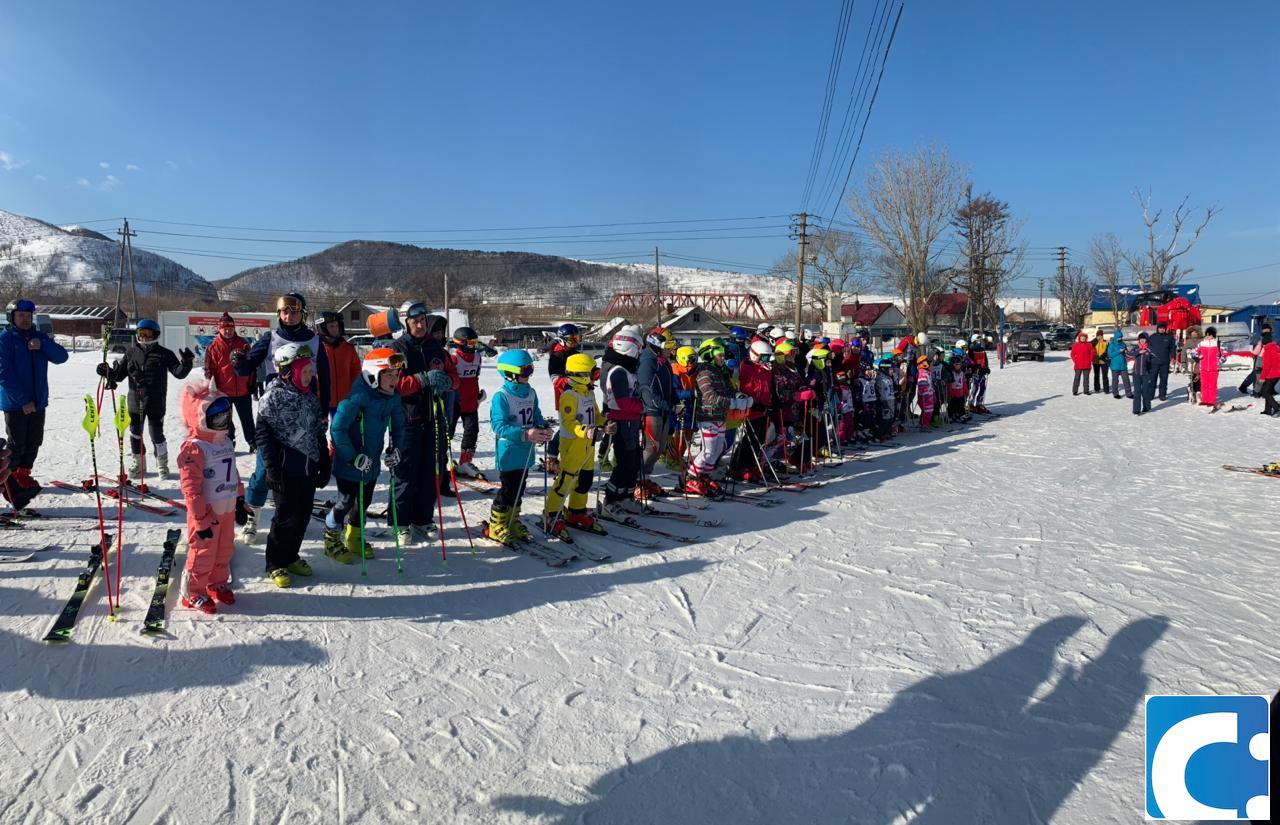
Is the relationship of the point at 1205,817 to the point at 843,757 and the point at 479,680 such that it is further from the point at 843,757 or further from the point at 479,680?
the point at 479,680

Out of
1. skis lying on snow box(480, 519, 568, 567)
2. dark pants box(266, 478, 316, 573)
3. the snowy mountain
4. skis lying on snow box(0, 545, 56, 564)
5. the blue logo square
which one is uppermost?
the snowy mountain

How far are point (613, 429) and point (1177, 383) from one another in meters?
20.5

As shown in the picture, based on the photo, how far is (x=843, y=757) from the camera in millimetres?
3188

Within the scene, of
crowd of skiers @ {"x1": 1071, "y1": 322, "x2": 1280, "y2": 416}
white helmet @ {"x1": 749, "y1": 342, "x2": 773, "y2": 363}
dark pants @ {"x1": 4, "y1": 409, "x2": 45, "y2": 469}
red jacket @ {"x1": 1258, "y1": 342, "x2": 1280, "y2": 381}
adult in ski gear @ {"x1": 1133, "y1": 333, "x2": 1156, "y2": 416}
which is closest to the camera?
dark pants @ {"x1": 4, "y1": 409, "x2": 45, "y2": 469}

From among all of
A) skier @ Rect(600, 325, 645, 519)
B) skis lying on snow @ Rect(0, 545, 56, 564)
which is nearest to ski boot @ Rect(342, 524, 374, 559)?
skis lying on snow @ Rect(0, 545, 56, 564)

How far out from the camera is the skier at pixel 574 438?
6.25m

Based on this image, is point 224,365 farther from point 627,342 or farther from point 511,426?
point 627,342

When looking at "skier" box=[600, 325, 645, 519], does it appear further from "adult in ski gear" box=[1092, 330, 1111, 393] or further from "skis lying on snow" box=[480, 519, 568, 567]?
"adult in ski gear" box=[1092, 330, 1111, 393]

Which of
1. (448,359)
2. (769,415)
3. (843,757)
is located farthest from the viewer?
(769,415)

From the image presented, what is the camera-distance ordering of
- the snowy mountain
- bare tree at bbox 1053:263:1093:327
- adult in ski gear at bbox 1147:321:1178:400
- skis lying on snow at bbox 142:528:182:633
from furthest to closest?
the snowy mountain → bare tree at bbox 1053:263:1093:327 → adult in ski gear at bbox 1147:321:1178:400 → skis lying on snow at bbox 142:528:182:633

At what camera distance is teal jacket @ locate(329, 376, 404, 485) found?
5324mm

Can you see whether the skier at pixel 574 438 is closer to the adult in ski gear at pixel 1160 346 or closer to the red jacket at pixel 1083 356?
the adult in ski gear at pixel 1160 346

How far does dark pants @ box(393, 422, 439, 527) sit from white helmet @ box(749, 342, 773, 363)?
15.9 feet

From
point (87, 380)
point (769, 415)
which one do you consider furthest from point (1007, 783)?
point (87, 380)
